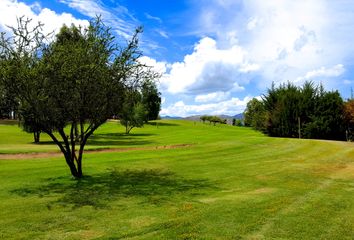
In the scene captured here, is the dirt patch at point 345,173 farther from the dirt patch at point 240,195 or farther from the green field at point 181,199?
the dirt patch at point 240,195

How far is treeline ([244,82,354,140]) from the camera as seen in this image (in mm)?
44250

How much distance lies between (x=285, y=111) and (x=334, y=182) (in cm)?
3041

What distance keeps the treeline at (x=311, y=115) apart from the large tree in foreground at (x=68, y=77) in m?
32.6

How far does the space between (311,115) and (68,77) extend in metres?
36.1

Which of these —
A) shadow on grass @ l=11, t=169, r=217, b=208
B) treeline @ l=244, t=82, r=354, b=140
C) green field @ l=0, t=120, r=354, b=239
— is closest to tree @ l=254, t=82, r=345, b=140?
treeline @ l=244, t=82, r=354, b=140

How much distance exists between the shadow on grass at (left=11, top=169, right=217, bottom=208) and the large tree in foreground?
244cm

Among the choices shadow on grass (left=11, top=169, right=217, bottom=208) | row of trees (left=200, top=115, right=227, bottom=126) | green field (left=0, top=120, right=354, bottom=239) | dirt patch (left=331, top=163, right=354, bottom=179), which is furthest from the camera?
row of trees (left=200, top=115, right=227, bottom=126)

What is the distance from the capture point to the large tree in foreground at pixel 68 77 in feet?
50.5

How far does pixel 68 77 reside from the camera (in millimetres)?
15609

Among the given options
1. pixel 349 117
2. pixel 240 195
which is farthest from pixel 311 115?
pixel 240 195

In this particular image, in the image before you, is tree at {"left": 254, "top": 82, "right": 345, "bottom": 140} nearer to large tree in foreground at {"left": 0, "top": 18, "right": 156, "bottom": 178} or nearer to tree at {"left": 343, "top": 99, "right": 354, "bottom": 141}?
tree at {"left": 343, "top": 99, "right": 354, "bottom": 141}

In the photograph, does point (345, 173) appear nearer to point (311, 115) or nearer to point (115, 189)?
point (115, 189)

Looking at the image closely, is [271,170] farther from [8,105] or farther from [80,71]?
[8,105]

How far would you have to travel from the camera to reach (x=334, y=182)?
653 inches
